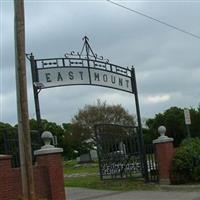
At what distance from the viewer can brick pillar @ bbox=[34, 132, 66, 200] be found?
1537 centimetres

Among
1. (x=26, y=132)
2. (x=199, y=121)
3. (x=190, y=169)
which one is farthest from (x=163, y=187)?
(x=199, y=121)

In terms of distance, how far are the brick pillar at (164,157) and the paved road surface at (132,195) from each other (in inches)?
96.5

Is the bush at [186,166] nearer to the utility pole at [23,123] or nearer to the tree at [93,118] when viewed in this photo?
the utility pole at [23,123]

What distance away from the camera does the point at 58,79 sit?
782 inches

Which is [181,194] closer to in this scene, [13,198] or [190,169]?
[190,169]

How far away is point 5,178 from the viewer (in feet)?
44.0

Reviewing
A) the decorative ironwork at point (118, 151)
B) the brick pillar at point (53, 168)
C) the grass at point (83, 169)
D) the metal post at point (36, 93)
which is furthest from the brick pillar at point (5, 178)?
the grass at point (83, 169)

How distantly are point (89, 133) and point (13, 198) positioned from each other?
71.8 meters

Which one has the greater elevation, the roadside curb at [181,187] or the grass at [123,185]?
the grass at [123,185]

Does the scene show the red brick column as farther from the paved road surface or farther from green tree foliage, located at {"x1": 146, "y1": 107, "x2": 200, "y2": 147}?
green tree foliage, located at {"x1": 146, "y1": 107, "x2": 200, "y2": 147}

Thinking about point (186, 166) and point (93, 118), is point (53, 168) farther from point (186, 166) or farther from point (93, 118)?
point (93, 118)

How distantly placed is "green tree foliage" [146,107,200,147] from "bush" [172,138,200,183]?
46933 mm

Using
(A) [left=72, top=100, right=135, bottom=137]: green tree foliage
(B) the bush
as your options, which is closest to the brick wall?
(B) the bush

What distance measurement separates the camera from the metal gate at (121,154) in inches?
890
